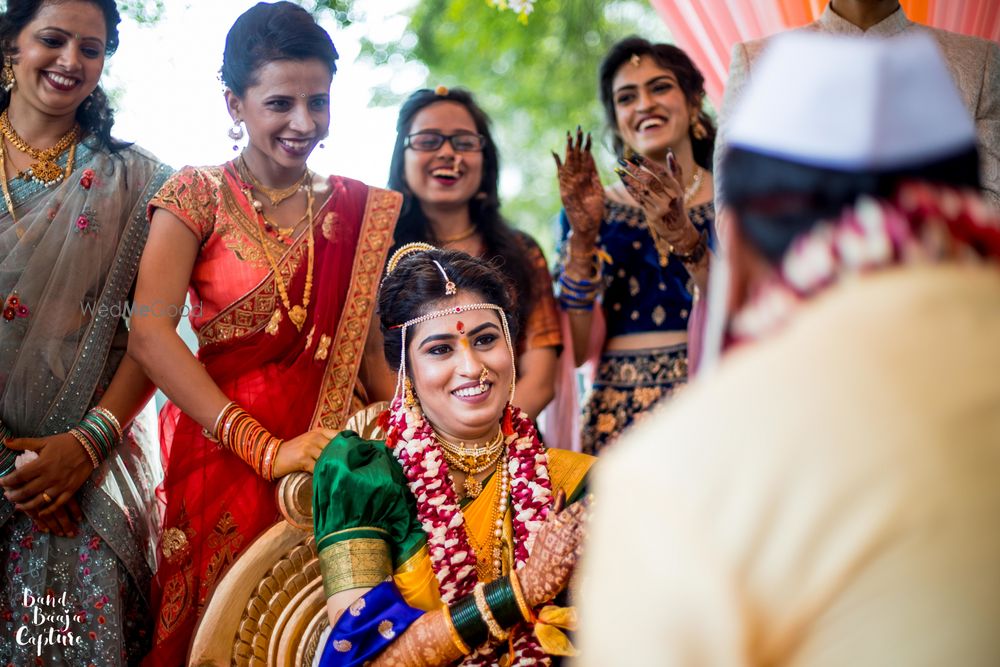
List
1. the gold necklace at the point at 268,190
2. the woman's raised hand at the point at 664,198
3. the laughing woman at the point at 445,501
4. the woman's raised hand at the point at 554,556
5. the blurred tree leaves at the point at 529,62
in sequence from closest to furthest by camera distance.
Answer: the woman's raised hand at the point at 554,556 < the laughing woman at the point at 445,501 < the gold necklace at the point at 268,190 < the woman's raised hand at the point at 664,198 < the blurred tree leaves at the point at 529,62

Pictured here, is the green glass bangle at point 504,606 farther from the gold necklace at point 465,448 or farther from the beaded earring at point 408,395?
the beaded earring at point 408,395

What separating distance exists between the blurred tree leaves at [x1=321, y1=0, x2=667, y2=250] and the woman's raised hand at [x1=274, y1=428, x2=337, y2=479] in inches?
183

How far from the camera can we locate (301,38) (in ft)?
9.32

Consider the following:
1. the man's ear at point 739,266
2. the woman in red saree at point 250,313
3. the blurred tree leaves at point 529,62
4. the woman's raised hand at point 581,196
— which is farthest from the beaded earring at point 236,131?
the blurred tree leaves at point 529,62

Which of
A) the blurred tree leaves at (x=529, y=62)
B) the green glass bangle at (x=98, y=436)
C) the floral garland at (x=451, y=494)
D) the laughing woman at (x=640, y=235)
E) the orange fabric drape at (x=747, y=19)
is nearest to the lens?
the floral garland at (x=451, y=494)

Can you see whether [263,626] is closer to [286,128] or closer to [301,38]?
[286,128]

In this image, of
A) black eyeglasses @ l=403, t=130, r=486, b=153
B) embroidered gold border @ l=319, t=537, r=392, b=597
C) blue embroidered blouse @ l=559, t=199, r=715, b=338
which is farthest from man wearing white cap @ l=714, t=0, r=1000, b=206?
embroidered gold border @ l=319, t=537, r=392, b=597

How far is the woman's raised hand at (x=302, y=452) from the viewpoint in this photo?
2.54 meters

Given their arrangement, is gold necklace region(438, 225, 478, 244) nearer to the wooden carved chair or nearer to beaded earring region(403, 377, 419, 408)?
beaded earring region(403, 377, 419, 408)

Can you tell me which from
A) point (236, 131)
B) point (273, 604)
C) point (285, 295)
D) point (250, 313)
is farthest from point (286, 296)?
point (273, 604)

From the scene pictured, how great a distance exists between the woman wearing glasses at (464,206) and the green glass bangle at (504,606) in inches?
55.9

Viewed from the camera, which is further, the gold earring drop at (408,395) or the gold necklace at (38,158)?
the gold necklace at (38,158)

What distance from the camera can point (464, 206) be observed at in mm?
3613

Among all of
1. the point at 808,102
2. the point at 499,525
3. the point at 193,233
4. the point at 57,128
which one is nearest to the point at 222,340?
the point at 193,233
